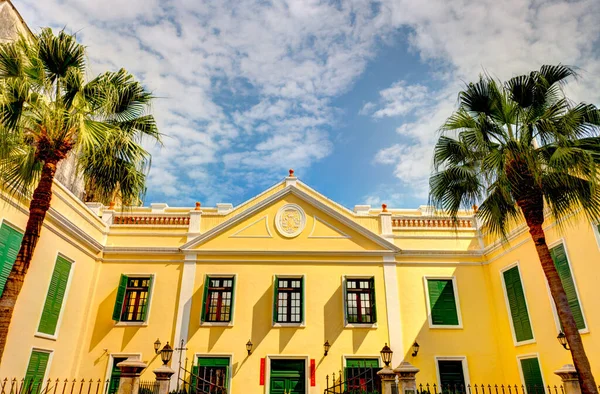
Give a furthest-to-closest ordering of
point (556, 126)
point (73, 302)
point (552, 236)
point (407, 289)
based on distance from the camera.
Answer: point (407, 289) → point (73, 302) → point (552, 236) → point (556, 126)

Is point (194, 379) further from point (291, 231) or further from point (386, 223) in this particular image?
point (386, 223)

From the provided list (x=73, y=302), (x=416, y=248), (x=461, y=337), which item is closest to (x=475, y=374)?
(x=461, y=337)

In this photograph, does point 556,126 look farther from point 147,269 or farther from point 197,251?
point 147,269

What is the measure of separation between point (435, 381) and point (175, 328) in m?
9.14

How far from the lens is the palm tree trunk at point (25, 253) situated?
23.4ft

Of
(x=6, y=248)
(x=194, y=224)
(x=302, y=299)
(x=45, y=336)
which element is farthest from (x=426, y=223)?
(x=6, y=248)

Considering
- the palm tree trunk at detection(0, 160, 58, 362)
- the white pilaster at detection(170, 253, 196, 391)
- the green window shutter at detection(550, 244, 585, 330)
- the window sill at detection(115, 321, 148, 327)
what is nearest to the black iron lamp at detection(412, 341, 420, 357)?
the green window shutter at detection(550, 244, 585, 330)

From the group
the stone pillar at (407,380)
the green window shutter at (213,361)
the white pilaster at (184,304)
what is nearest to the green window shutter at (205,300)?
the white pilaster at (184,304)

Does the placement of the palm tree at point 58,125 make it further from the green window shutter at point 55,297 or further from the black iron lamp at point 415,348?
the black iron lamp at point 415,348

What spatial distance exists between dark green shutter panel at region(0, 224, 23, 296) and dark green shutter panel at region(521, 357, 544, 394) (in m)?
15.3

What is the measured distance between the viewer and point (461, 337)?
14.5 m

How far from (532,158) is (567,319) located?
323cm

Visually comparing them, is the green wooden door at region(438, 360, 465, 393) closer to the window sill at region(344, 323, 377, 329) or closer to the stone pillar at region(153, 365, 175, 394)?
the window sill at region(344, 323, 377, 329)

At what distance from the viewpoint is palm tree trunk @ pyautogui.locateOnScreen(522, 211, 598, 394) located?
735 cm
